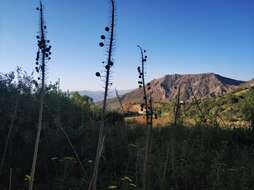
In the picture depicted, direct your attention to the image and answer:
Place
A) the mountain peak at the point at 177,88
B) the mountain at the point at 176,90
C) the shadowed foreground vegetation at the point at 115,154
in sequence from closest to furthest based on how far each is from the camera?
1. the mountain at the point at 176,90
2. the mountain peak at the point at 177,88
3. the shadowed foreground vegetation at the point at 115,154

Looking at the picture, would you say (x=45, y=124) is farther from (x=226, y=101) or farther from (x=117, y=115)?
(x=226, y=101)

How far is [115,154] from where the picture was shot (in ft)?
20.0

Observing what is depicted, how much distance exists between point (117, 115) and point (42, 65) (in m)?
9.93

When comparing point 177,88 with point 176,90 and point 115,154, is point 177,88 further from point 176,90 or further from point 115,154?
point 115,154

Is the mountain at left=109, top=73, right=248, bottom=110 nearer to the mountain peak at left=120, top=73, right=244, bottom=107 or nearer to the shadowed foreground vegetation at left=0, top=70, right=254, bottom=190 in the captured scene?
the mountain peak at left=120, top=73, right=244, bottom=107

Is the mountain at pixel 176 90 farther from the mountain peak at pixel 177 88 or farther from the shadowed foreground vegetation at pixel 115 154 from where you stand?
the shadowed foreground vegetation at pixel 115 154

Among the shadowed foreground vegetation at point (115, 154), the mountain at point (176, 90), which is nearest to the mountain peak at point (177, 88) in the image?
the mountain at point (176, 90)

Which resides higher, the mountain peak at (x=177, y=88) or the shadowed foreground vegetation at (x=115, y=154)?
the mountain peak at (x=177, y=88)

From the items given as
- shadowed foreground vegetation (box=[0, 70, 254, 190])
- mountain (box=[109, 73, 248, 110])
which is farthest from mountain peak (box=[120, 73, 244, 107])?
shadowed foreground vegetation (box=[0, 70, 254, 190])

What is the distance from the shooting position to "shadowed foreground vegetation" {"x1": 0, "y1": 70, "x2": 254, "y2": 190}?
461cm

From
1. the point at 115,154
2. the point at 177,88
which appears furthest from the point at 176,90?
the point at 115,154

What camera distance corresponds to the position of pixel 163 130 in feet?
26.9

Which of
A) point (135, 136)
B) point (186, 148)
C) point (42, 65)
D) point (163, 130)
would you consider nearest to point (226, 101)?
point (163, 130)

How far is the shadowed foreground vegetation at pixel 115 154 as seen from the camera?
461 centimetres
